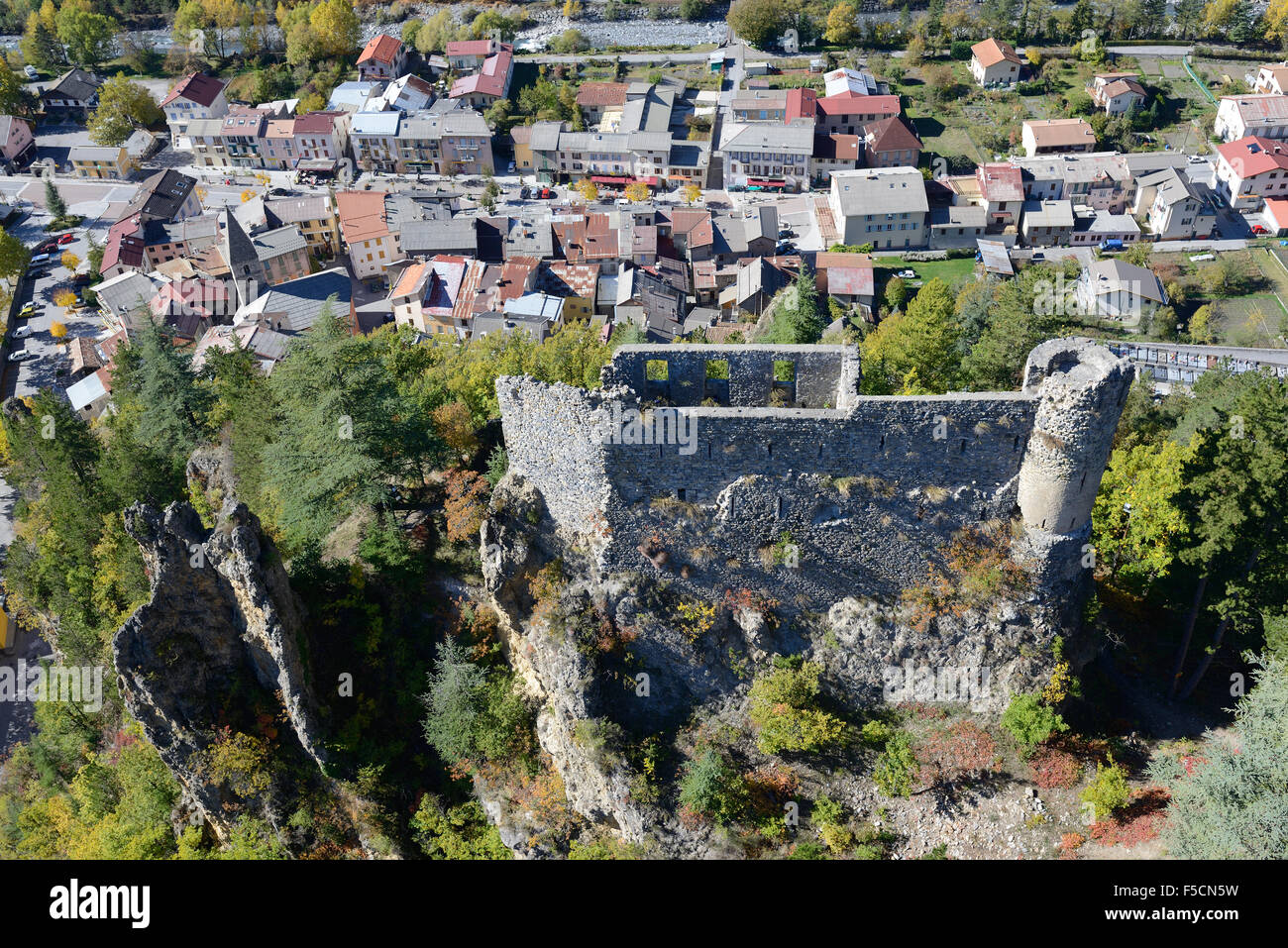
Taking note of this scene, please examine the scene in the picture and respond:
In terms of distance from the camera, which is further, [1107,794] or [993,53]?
[993,53]

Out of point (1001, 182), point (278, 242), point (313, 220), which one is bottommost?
point (278, 242)

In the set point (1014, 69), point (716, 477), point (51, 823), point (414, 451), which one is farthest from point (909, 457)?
point (1014, 69)

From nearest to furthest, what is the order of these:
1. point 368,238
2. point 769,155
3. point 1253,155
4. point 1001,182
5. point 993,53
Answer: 1. point 368,238
2. point 1001,182
3. point 1253,155
4. point 769,155
5. point 993,53

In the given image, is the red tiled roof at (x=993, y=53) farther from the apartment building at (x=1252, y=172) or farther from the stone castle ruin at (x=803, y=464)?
the stone castle ruin at (x=803, y=464)

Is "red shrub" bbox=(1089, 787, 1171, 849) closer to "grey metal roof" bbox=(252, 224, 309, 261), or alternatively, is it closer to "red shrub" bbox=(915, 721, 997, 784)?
"red shrub" bbox=(915, 721, 997, 784)

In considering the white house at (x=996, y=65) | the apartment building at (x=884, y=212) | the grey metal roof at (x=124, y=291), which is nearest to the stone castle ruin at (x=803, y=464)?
the apartment building at (x=884, y=212)

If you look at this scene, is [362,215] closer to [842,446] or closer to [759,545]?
[759,545]

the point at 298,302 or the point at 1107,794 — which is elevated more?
the point at 1107,794

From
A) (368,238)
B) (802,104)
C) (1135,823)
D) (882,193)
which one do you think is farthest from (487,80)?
(1135,823)
